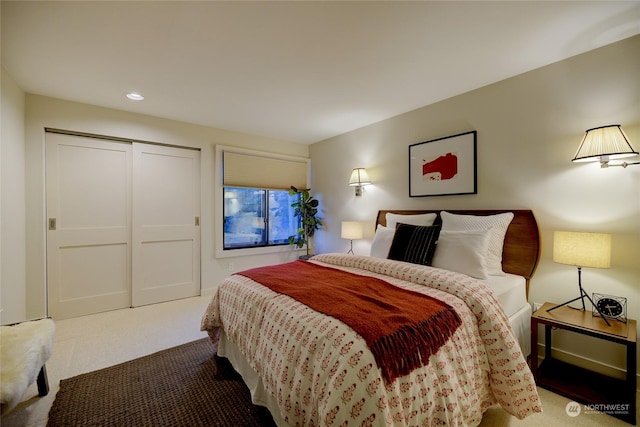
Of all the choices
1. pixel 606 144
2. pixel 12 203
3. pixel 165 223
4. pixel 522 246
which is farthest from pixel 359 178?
pixel 12 203

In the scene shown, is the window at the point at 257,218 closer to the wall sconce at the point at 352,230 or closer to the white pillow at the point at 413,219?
the wall sconce at the point at 352,230

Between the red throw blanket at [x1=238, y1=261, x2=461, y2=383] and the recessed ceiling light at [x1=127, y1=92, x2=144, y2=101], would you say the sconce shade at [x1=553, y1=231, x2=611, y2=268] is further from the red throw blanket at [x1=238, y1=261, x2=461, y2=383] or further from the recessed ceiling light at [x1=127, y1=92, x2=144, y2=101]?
the recessed ceiling light at [x1=127, y1=92, x2=144, y2=101]

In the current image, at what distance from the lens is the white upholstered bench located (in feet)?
3.88

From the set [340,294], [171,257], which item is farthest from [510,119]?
[171,257]

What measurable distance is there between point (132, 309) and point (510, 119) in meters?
4.47

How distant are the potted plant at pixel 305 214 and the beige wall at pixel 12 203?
296cm

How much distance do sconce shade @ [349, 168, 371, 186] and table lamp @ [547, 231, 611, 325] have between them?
207 centimetres

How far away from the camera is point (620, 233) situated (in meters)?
1.83

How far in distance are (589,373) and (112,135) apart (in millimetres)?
4921

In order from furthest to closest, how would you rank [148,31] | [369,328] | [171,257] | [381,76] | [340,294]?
[171,257] < [381,76] < [148,31] < [340,294] < [369,328]

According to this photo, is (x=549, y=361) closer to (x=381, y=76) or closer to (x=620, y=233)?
(x=620, y=233)

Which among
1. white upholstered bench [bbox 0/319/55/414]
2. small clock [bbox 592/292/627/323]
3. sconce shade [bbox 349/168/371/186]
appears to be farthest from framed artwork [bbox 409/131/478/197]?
white upholstered bench [bbox 0/319/55/414]

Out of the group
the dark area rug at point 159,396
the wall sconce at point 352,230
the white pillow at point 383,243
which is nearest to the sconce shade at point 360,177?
the wall sconce at point 352,230

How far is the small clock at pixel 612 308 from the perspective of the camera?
175 cm
